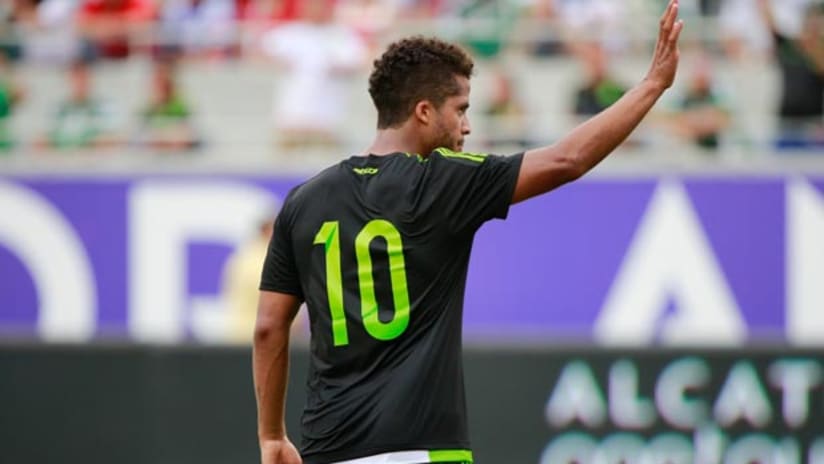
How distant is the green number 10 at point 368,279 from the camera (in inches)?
191

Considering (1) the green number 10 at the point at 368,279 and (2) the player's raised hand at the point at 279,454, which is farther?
(2) the player's raised hand at the point at 279,454

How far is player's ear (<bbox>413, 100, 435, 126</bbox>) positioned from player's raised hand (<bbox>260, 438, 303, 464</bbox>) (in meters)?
1.07

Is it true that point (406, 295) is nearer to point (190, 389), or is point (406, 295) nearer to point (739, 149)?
point (190, 389)

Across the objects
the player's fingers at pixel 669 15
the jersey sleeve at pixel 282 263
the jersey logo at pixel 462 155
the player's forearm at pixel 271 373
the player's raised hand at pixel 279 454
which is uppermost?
the player's fingers at pixel 669 15

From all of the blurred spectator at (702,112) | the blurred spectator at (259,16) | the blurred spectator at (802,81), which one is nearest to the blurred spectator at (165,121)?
the blurred spectator at (259,16)

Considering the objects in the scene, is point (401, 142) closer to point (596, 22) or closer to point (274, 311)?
point (274, 311)

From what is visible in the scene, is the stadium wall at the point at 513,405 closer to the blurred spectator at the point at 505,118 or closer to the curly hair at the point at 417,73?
the curly hair at the point at 417,73

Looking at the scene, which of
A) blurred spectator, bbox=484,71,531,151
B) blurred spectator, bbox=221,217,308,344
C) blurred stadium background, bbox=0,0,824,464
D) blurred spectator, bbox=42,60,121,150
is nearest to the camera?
blurred spectator, bbox=221,217,308,344

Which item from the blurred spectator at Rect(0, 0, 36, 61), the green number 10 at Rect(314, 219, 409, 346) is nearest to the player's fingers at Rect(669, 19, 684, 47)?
the green number 10 at Rect(314, 219, 409, 346)

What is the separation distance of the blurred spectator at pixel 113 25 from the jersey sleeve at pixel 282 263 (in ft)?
30.5

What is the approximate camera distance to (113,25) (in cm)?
1405

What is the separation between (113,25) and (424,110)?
959 cm

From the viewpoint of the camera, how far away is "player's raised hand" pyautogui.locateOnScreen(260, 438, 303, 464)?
502cm

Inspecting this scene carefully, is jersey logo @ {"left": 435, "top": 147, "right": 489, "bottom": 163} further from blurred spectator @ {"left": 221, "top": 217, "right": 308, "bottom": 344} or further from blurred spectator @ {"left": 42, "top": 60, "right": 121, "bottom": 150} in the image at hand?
blurred spectator @ {"left": 42, "top": 60, "right": 121, "bottom": 150}
